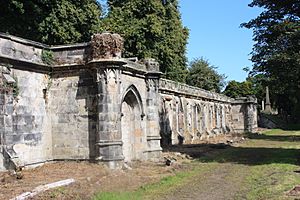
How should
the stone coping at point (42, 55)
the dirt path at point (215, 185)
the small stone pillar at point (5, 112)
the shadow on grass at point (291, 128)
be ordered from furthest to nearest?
the shadow on grass at point (291, 128), the stone coping at point (42, 55), the small stone pillar at point (5, 112), the dirt path at point (215, 185)

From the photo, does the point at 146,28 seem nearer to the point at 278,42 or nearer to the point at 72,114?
the point at 278,42

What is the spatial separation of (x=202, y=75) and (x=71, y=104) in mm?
47679

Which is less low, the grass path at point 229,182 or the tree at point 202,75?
the tree at point 202,75

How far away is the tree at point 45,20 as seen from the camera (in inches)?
819

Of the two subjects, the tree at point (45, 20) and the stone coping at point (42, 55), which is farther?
the tree at point (45, 20)

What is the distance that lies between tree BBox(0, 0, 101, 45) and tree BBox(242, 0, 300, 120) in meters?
9.03

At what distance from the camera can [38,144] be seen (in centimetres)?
1361

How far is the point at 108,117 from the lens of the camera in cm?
1349

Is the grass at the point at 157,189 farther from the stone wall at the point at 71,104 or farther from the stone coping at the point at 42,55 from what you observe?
the stone coping at the point at 42,55

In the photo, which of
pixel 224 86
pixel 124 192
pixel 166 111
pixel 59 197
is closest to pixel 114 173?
pixel 124 192

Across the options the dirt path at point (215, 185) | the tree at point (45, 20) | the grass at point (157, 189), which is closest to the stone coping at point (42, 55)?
the grass at point (157, 189)

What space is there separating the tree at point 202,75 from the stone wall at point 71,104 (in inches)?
1712

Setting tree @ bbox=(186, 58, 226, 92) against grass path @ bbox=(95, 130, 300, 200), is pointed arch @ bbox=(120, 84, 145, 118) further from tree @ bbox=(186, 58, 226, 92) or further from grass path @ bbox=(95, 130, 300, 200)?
tree @ bbox=(186, 58, 226, 92)

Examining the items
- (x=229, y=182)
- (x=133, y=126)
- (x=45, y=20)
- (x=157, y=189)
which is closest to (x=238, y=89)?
(x=45, y=20)
